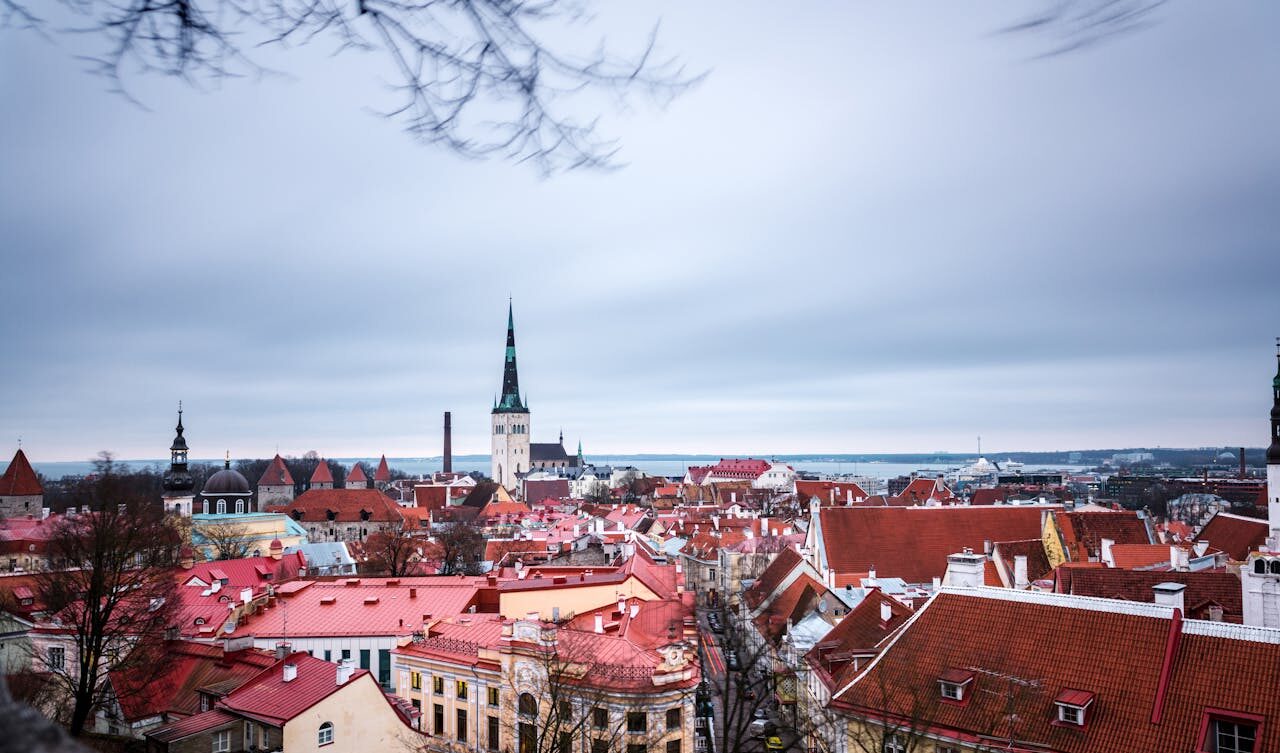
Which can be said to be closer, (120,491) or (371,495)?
(120,491)

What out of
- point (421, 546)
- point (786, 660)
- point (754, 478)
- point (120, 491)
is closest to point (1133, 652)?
point (786, 660)

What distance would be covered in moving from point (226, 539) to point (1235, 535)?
5756 cm

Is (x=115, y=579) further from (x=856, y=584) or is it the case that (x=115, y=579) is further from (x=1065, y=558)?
(x=1065, y=558)

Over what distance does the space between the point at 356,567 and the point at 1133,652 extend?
49735 millimetres

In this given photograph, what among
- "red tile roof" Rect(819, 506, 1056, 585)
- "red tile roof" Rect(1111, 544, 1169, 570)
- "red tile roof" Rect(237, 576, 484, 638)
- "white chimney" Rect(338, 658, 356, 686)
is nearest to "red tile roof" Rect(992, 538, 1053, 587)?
"red tile roof" Rect(819, 506, 1056, 585)

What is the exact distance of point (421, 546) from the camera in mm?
59188

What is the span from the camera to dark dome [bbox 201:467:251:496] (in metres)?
75.2

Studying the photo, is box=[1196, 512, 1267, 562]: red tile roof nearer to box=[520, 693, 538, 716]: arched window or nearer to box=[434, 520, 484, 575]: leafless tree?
box=[520, 693, 538, 716]: arched window

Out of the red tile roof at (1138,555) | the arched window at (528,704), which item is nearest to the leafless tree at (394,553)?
the arched window at (528,704)

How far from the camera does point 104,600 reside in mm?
24562

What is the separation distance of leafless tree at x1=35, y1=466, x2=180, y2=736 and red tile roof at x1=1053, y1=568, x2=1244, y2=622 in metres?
24.2

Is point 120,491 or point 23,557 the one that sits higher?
point 120,491

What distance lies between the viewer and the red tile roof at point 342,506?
88.2 meters

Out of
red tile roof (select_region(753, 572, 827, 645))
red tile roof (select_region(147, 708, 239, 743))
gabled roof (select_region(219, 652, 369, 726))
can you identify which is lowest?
red tile roof (select_region(753, 572, 827, 645))
